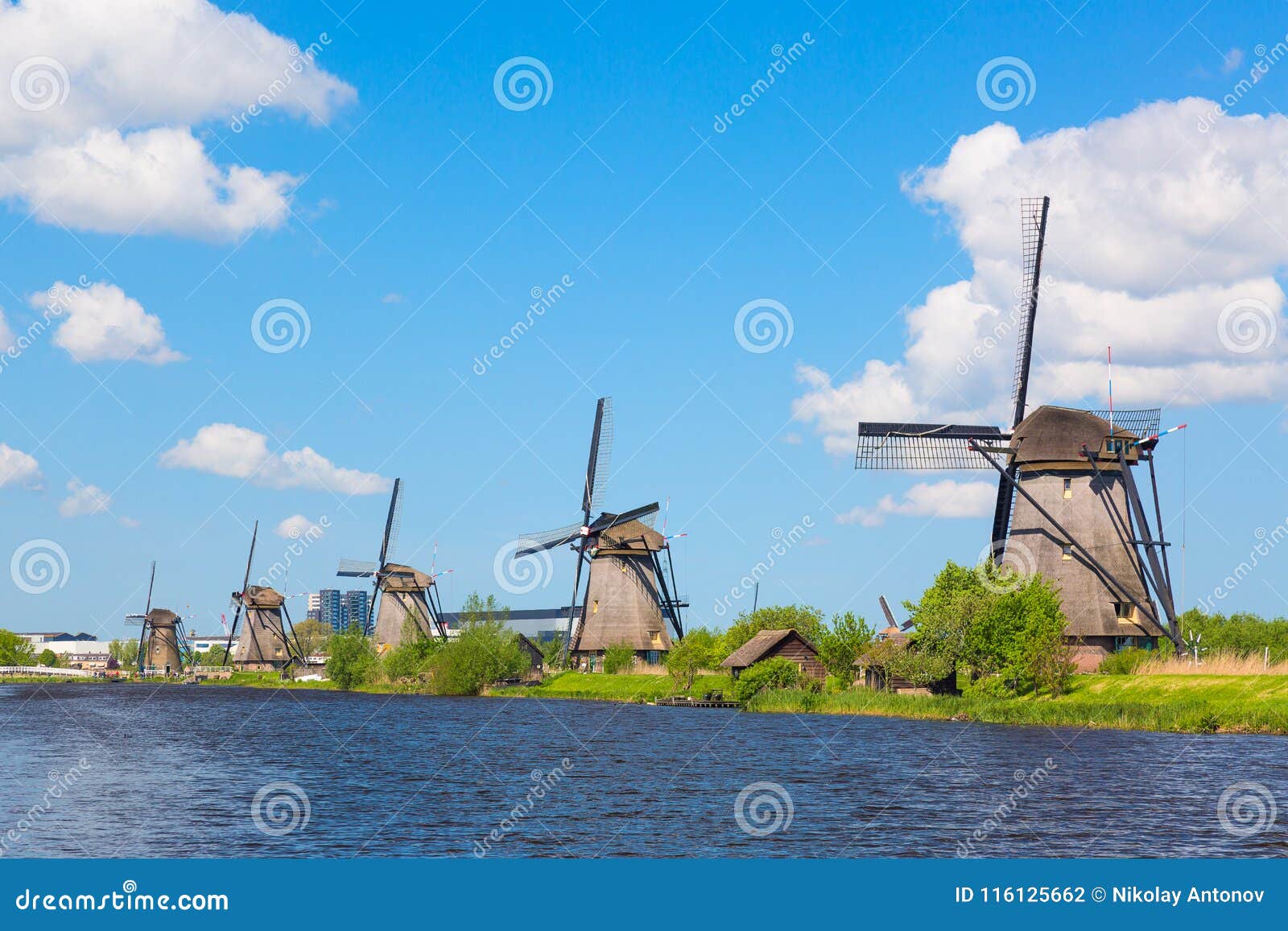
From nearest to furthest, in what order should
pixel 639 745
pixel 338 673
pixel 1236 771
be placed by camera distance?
pixel 1236 771
pixel 639 745
pixel 338 673

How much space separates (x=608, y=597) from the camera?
86000mm

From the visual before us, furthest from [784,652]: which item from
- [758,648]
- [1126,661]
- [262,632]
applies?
[262,632]

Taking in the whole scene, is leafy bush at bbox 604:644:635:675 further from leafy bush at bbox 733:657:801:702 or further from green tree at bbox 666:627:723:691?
leafy bush at bbox 733:657:801:702

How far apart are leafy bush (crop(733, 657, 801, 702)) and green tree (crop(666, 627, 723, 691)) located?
852 centimetres

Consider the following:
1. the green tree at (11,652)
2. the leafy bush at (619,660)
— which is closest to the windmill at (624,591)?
the leafy bush at (619,660)

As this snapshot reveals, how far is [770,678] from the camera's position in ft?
216

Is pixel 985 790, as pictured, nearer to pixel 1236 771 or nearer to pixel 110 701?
pixel 1236 771

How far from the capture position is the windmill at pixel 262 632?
140 metres

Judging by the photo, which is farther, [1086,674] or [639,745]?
[1086,674]

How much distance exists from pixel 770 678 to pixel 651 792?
37031mm

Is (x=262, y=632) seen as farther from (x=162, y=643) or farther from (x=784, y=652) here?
(x=784, y=652)

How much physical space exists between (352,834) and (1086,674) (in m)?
36.5

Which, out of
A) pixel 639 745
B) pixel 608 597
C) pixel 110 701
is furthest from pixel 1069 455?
pixel 110 701

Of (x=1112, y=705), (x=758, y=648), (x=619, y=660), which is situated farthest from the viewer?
(x=619, y=660)
